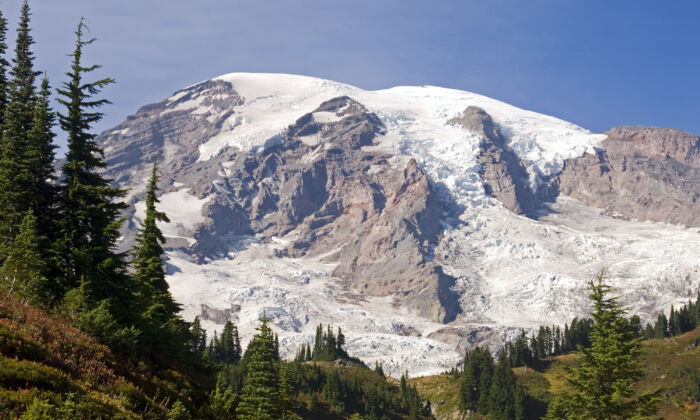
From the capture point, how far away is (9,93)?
42312 mm

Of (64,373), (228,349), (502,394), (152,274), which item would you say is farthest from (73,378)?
(228,349)

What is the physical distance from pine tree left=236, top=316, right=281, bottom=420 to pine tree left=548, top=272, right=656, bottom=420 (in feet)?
64.5

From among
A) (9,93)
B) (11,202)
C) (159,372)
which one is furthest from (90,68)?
(159,372)

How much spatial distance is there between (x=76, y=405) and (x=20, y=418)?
167 cm

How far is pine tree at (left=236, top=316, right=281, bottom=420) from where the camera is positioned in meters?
37.4

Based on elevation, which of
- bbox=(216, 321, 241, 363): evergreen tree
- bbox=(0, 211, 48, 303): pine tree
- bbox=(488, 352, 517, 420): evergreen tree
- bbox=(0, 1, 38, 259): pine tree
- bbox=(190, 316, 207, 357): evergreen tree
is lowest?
bbox=(488, 352, 517, 420): evergreen tree

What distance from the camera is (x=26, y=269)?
27.3m

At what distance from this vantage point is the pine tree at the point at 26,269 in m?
26.1

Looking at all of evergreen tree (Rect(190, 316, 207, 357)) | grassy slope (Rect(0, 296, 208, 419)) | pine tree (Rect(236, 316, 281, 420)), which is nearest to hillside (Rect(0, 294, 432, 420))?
grassy slope (Rect(0, 296, 208, 419))

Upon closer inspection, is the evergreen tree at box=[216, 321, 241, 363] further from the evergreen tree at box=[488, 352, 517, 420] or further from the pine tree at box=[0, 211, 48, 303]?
the pine tree at box=[0, 211, 48, 303]

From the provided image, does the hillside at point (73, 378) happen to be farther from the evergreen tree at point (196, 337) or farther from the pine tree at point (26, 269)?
the evergreen tree at point (196, 337)

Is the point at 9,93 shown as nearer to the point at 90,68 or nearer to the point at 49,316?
the point at 90,68

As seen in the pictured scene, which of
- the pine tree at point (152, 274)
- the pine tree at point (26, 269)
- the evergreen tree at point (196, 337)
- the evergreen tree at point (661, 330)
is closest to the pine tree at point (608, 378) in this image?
the pine tree at point (152, 274)

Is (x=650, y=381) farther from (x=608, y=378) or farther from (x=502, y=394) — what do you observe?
(x=608, y=378)
